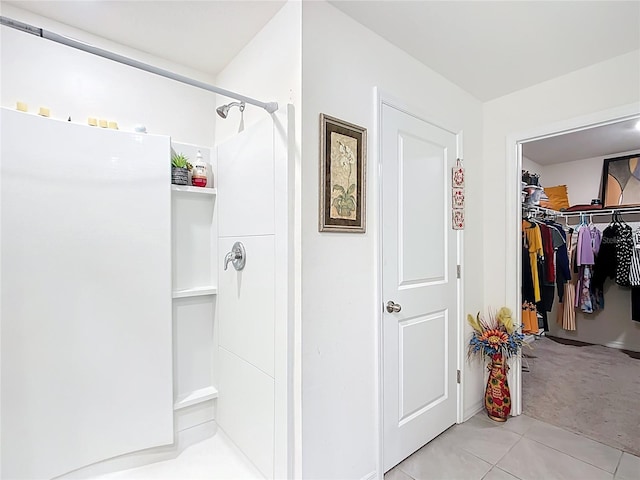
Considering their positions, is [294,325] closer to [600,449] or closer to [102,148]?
[102,148]

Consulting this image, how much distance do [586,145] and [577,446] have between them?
3.27 m

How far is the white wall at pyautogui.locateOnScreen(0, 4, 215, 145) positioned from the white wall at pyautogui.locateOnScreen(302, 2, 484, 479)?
3.53 feet

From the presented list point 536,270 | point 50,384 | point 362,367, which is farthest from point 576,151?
point 50,384

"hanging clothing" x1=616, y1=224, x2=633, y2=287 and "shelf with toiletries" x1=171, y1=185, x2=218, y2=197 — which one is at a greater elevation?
"shelf with toiletries" x1=171, y1=185, x2=218, y2=197

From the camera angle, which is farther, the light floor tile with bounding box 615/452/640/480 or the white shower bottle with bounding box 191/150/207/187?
the white shower bottle with bounding box 191/150/207/187

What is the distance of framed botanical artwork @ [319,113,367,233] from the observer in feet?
4.98

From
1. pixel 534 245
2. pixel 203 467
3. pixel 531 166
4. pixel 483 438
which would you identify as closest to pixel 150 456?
pixel 203 467

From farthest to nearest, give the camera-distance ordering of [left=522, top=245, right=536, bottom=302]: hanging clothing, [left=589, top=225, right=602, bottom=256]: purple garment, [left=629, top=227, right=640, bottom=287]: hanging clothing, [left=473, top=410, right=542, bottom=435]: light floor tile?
[left=589, top=225, right=602, bottom=256]: purple garment → [left=629, top=227, right=640, bottom=287]: hanging clothing → [left=522, top=245, right=536, bottom=302]: hanging clothing → [left=473, top=410, right=542, bottom=435]: light floor tile

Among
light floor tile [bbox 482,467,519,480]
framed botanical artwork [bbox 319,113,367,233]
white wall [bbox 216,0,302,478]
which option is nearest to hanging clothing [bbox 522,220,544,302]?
light floor tile [bbox 482,467,519,480]

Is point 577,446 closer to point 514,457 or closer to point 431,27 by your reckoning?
point 514,457

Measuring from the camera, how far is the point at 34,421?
1.53m

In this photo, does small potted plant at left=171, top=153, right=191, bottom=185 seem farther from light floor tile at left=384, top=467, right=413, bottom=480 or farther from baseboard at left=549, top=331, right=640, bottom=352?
baseboard at left=549, top=331, right=640, bottom=352

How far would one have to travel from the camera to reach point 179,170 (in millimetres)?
1936

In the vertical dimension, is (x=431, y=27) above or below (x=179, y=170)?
above
